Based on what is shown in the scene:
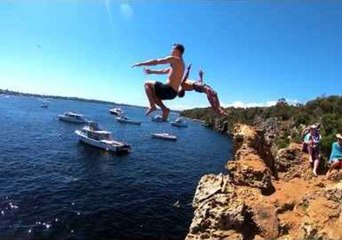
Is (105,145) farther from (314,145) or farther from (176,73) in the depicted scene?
(176,73)

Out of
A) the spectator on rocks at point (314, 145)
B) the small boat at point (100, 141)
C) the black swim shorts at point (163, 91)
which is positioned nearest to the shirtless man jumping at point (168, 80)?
the black swim shorts at point (163, 91)

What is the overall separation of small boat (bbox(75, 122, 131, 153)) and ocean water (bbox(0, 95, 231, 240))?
135 cm

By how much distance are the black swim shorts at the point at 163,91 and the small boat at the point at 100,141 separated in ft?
196

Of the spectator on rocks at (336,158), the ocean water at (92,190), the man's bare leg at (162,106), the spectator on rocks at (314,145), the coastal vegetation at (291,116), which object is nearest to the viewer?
the man's bare leg at (162,106)

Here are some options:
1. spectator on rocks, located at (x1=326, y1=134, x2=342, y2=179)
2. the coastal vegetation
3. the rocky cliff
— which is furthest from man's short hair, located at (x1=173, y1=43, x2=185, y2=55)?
the coastal vegetation

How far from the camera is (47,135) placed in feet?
269

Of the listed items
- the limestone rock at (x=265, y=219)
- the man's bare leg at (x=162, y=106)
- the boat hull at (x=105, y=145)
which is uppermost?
the man's bare leg at (x=162, y=106)

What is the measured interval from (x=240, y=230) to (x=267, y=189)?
2410mm

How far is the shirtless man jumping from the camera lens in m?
8.05

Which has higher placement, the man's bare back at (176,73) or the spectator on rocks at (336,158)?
the man's bare back at (176,73)

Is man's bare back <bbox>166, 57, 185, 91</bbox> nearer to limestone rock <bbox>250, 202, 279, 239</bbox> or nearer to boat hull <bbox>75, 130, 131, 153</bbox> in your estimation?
limestone rock <bbox>250, 202, 279, 239</bbox>

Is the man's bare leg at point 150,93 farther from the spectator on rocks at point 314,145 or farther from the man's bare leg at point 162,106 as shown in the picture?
the spectator on rocks at point 314,145

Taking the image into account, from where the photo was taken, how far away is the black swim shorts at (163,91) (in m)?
8.40

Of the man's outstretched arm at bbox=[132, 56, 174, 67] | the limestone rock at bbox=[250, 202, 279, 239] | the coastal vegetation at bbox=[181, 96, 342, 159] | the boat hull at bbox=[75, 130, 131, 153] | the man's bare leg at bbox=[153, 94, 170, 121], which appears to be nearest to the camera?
the man's outstretched arm at bbox=[132, 56, 174, 67]
